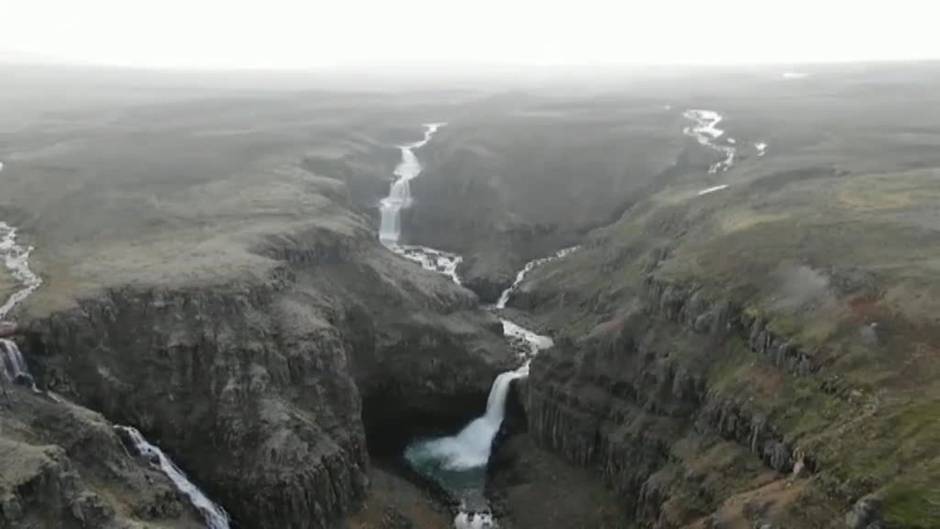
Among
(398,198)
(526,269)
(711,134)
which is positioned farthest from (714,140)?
(526,269)

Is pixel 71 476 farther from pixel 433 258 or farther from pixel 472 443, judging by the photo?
pixel 433 258

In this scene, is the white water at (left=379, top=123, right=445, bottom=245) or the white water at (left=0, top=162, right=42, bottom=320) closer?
the white water at (left=0, top=162, right=42, bottom=320)

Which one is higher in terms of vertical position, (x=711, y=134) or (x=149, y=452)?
(x=711, y=134)

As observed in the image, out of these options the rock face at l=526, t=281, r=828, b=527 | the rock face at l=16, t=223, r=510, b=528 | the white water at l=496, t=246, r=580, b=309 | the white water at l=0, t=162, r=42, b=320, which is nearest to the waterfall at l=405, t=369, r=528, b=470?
the rock face at l=16, t=223, r=510, b=528

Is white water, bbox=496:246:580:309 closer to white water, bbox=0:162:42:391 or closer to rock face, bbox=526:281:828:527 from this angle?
rock face, bbox=526:281:828:527

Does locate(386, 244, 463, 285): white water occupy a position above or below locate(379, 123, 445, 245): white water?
below

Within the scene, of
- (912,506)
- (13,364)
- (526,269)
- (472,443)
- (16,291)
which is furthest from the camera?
(526,269)
